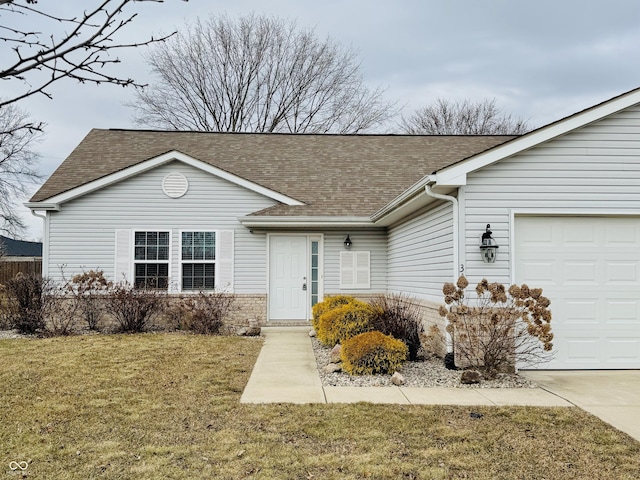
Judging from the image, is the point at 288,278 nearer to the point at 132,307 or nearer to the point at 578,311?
the point at 132,307

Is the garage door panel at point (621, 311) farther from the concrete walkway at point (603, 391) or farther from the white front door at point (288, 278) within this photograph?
the white front door at point (288, 278)

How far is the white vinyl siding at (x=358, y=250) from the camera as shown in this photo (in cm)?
1293

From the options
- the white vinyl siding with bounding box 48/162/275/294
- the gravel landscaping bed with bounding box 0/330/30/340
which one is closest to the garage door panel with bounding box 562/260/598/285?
the white vinyl siding with bounding box 48/162/275/294

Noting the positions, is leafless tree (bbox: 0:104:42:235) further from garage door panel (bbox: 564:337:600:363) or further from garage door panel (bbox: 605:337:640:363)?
garage door panel (bbox: 605:337:640:363)

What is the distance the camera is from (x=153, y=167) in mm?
12562

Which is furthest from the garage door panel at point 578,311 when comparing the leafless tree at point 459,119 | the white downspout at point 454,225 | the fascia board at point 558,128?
the leafless tree at point 459,119

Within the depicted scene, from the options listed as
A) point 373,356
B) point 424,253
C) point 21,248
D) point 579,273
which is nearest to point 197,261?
point 424,253

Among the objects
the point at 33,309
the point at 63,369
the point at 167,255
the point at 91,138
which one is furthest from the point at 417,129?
the point at 63,369

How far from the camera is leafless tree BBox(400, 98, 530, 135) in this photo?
104 feet

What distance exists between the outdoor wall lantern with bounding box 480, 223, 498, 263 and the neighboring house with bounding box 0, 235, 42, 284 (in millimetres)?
17438

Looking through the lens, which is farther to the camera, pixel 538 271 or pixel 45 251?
pixel 45 251

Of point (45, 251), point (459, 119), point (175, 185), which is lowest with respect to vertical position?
point (45, 251)

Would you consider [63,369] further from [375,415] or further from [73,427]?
[375,415]

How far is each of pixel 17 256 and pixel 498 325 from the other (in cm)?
2868
